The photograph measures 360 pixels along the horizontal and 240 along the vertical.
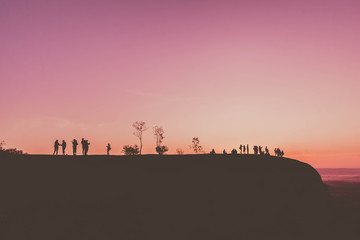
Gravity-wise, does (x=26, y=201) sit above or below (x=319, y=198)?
above

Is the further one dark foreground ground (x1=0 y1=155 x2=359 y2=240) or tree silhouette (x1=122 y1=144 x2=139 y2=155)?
tree silhouette (x1=122 y1=144 x2=139 y2=155)

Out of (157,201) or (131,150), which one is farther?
(131,150)

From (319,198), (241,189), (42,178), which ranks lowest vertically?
(319,198)

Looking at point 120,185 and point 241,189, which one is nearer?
point 120,185

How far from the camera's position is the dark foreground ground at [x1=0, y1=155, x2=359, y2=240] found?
28.0m

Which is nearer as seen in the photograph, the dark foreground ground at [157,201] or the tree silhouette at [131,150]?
the dark foreground ground at [157,201]

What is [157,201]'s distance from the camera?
3288 centimetres

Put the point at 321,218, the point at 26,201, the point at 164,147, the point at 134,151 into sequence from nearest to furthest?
the point at 26,201 < the point at 321,218 < the point at 164,147 < the point at 134,151

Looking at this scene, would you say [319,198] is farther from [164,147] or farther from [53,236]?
[164,147]

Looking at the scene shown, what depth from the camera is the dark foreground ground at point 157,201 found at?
28016mm

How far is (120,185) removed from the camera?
112 ft

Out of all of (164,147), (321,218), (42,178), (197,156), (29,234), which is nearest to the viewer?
(29,234)

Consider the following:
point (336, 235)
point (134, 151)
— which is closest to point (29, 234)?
point (336, 235)

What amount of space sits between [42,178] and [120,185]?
36.0 feet
